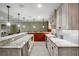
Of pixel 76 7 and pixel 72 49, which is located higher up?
pixel 76 7

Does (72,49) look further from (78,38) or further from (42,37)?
(42,37)

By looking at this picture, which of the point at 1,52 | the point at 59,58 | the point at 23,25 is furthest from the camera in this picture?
the point at 23,25

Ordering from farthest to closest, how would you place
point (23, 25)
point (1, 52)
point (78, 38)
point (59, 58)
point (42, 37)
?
point (23, 25), point (42, 37), point (78, 38), point (1, 52), point (59, 58)

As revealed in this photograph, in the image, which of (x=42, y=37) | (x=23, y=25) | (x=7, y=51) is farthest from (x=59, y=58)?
(x=23, y=25)

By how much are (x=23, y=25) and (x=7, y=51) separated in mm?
13139

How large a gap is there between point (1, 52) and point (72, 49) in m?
1.92

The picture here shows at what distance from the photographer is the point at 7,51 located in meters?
3.05

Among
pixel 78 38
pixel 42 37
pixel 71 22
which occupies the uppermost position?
pixel 71 22

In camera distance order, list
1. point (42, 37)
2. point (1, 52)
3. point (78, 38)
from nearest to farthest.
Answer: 1. point (1, 52)
2. point (78, 38)
3. point (42, 37)

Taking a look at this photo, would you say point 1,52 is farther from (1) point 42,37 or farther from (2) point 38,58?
(1) point 42,37

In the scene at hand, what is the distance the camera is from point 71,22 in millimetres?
3383

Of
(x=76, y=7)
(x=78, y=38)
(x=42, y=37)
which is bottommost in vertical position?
(x=42, y=37)

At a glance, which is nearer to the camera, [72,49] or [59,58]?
[59,58]

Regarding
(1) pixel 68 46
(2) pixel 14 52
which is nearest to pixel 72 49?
(1) pixel 68 46
